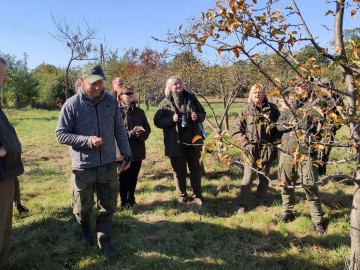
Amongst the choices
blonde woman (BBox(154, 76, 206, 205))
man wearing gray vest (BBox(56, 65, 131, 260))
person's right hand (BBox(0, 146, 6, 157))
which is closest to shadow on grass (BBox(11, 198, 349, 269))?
man wearing gray vest (BBox(56, 65, 131, 260))

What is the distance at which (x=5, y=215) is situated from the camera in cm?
285

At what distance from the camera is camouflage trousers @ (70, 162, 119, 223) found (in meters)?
3.47

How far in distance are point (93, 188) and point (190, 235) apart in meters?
1.25

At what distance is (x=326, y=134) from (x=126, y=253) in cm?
235

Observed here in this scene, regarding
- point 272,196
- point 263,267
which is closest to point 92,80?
point 263,267

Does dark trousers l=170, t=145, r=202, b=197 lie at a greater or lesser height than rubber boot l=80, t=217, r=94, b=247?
greater

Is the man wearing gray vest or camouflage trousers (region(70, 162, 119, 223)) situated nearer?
the man wearing gray vest

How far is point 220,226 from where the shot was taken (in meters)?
4.19

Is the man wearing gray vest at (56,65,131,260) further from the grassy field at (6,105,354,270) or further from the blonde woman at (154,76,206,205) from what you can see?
the blonde woman at (154,76,206,205)

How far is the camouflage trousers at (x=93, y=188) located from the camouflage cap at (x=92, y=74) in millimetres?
895

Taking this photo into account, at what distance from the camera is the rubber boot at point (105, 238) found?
11.5 ft

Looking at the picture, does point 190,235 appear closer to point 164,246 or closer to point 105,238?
point 164,246

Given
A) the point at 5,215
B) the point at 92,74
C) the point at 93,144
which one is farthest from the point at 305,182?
the point at 5,215

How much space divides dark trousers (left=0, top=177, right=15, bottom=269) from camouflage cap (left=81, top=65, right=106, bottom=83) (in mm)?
1154
